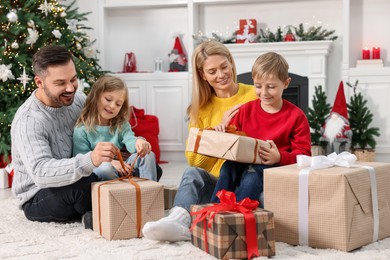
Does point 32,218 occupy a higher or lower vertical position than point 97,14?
lower

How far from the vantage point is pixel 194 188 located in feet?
7.89

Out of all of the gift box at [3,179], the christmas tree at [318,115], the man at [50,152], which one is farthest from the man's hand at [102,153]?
the christmas tree at [318,115]

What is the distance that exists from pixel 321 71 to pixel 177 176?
5.75 ft

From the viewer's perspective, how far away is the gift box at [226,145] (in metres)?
2.20

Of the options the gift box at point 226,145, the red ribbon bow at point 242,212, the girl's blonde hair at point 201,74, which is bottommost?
the red ribbon bow at point 242,212

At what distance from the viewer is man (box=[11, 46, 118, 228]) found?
235cm

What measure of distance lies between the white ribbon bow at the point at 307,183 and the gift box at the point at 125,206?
0.56m

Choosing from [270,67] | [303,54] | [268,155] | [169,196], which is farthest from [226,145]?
[303,54]

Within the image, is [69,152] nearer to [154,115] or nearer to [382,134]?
[154,115]

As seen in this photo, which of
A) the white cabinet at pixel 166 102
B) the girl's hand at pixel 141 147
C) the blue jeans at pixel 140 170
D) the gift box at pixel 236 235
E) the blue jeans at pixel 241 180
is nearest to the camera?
the gift box at pixel 236 235

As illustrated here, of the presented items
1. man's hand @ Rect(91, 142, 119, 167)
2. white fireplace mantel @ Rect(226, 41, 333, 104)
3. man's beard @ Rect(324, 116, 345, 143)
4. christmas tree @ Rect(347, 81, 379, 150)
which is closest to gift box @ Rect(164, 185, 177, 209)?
man's hand @ Rect(91, 142, 119, 167)

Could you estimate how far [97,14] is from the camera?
5.73 meters

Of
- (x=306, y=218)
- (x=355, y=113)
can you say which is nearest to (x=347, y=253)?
(x=306, y=218)

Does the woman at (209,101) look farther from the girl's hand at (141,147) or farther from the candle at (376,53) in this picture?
the candle at (376,53)
